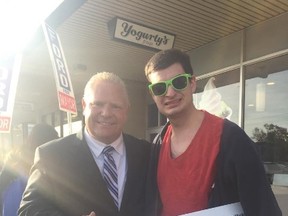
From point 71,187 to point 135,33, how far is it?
4.09 meters

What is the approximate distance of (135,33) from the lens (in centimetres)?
562

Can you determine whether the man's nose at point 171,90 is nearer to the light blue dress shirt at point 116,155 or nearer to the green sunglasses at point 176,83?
the green sunglasses at point 176,83

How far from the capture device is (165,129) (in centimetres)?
217

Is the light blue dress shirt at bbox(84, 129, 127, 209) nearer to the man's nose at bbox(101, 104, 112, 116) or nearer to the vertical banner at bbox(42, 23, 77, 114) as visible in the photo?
the man's nose at bbox(101, 104, 112, 116)

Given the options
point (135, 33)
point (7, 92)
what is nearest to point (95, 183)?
point (7, 92)

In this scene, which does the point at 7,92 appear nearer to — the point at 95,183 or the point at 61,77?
the point at 61,77

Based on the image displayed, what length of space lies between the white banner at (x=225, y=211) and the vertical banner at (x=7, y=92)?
369 centimetres

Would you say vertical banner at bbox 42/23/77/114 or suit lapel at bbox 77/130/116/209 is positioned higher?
vertical banner at bbox 42/23/77/114

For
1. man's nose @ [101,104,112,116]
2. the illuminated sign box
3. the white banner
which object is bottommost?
the white banner

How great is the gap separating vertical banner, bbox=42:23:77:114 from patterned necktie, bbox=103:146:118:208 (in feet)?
6.46

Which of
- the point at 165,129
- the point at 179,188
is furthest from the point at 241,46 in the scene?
the point at 179,188

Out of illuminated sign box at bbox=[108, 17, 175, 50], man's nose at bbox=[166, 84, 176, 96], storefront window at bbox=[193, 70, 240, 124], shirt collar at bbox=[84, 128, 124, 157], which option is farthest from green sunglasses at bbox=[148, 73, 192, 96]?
storefront window at bbox=[193, 70, 240, 124]

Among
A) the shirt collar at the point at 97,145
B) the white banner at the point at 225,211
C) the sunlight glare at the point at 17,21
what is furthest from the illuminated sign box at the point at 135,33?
the white banner at the point at 225,211

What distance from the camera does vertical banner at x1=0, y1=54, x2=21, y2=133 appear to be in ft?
15.5
